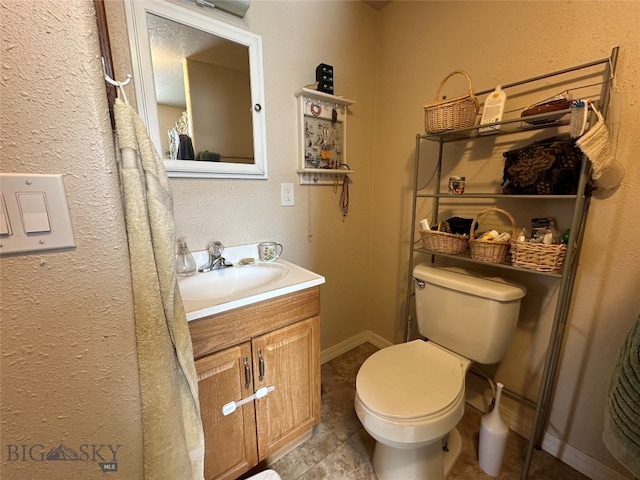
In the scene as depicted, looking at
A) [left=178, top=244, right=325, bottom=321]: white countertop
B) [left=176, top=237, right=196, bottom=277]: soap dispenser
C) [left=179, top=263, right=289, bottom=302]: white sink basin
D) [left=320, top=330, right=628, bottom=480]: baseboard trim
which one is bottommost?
[left=320, top=330, right=628, bottom=480]: baseboard trim

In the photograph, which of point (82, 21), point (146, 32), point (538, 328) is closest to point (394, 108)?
point (146, 32)

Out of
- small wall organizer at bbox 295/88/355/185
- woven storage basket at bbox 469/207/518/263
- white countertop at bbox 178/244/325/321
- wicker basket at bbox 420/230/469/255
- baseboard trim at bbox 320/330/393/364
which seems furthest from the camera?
baseboard trim at bbox 320/330/393/364

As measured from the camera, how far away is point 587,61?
1.01 meters

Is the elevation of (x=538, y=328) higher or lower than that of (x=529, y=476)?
higher

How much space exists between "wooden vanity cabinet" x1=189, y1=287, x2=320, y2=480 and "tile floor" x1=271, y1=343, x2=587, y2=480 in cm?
13

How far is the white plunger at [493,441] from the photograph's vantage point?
111 cm

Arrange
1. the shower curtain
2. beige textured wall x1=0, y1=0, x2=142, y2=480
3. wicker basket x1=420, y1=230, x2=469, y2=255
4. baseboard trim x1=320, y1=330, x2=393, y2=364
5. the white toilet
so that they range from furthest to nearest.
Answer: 1. baseboard trim x1=320, y1=330, x2=393, y2=364
2. wicker basket x1=420, y1=230, x2=469, y2=255
3. the white toilet
4. the shower curtain
5. beige textured wall x1=0, y1=0, x2=142, y2=480

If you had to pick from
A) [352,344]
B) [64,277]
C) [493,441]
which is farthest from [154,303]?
[352,344]

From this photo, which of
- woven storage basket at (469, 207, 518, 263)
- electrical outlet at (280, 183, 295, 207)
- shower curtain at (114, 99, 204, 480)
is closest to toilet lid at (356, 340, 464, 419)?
woven storage basket at (469, 207, 518, 263)

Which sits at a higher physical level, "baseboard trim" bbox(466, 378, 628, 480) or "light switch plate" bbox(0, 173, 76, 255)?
"light switch plate" bbox(0, 173, 76, 255)

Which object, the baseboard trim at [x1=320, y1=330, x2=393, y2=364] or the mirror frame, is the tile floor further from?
the mirror frame

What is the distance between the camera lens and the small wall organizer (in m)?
1.43

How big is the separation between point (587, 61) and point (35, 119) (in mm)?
1633

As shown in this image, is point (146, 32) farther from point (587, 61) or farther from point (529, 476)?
point (529, 476)
